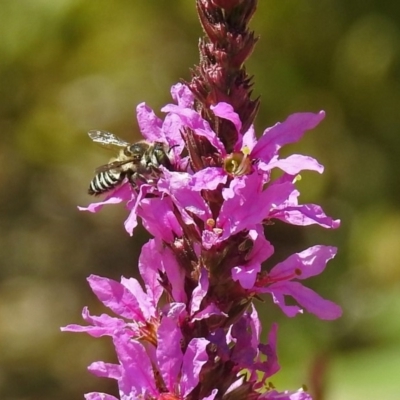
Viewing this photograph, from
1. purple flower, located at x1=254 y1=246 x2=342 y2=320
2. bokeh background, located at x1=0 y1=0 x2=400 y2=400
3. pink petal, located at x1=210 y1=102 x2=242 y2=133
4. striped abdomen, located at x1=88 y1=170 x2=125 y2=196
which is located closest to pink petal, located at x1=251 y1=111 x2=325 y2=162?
pink petal, located at x1=210 y1=102 x2=242 y2=133

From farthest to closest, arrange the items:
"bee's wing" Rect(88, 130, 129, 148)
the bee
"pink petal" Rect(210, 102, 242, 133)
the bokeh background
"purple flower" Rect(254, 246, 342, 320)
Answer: the bokeh background, "bee's wing" Rect(88, 130, 129, 148), the bee, "purple flower" Rect(254, 246, 342, 320), "pink petal" Rect(210, 102, 242, 133)

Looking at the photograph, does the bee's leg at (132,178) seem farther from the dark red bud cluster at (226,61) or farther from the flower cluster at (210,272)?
the dark red bud cluster at (226,61)

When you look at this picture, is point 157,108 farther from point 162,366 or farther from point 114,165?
point 162,366

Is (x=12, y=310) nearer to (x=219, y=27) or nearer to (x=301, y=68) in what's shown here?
(x=301, y=68)

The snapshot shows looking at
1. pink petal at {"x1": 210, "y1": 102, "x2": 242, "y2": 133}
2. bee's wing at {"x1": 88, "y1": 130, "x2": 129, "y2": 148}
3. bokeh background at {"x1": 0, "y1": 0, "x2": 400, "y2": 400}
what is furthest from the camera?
bokeh background at {"x1": 0, "y1": 0, "x2": 400, "y2": 400}

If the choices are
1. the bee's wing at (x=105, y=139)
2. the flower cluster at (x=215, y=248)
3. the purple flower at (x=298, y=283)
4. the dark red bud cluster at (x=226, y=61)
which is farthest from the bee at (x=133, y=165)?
the purple flower at (x=298, y=283)

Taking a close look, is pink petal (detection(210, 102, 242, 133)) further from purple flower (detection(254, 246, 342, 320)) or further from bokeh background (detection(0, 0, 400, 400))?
bokeh background (detection(0, 0, 400, 400))

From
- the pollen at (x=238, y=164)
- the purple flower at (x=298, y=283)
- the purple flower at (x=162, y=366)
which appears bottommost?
the purple flower at (x=162, y=366)

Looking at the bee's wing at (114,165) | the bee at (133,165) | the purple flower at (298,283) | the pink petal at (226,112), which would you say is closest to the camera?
the pink petal at (226,112)
